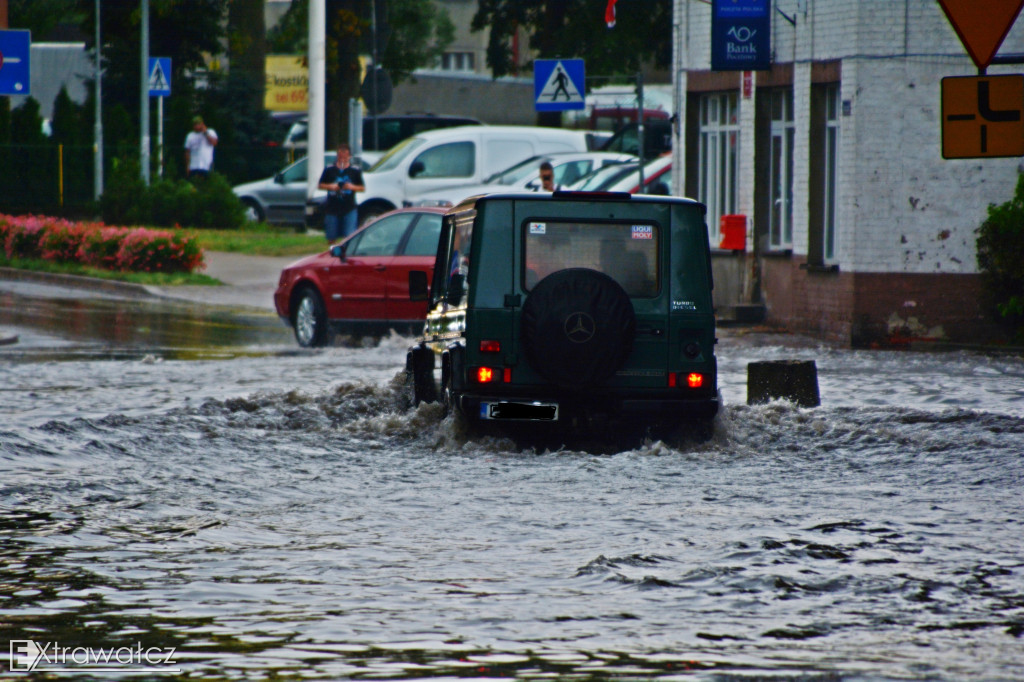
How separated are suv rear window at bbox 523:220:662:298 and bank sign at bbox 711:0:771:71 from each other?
10.9 m

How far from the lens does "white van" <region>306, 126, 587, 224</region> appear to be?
32.9m

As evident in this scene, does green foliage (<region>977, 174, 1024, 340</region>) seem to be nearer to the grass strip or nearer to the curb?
Result: the curb

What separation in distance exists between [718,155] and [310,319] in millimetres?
7213

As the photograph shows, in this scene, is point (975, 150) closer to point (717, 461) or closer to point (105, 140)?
point (717, 461)

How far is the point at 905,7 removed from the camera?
19.6m

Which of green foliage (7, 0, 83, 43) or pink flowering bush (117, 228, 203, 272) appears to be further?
green foliage (7, 0, 83, 43)

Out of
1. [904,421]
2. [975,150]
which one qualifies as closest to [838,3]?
[904,421]

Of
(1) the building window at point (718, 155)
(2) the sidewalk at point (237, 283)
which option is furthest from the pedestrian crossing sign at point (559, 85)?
(2) the sidewalk at point (237, 283)

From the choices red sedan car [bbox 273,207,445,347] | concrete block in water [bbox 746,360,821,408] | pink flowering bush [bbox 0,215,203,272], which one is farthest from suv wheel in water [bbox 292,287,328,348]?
pink flowering bush [bbox 0,215,203,272]

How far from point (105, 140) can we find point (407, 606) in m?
35.3

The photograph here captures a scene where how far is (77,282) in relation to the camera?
27422 millimetres

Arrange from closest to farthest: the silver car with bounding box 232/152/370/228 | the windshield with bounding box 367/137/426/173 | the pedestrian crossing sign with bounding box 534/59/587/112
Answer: the pedestrian crossing sign with bounding box 534/59/587/112 → the windshield with bounding box 367/137/426/173 → the silver car with bounding box 232/152/370/228

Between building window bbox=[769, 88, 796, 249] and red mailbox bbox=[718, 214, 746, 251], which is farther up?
building window bbox=[769, 88, 796, 249]

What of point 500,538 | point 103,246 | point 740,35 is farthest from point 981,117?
point 103,246
